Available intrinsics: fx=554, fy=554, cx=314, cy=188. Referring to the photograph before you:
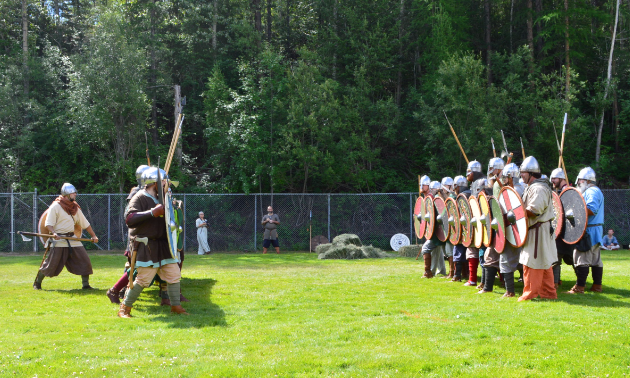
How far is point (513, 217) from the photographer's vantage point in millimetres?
7473

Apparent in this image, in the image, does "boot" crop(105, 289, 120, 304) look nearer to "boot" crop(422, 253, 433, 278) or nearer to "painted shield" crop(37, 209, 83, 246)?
"painted shield" crop(37, 209, 83, 246)

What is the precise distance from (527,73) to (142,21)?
19599 millimetres

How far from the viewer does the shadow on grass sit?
20.7ft

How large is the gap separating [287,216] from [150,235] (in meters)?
13.2

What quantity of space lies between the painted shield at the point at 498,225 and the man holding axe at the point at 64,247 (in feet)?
21.2

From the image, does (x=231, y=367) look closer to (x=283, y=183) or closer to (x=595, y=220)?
(x=595, y=220)

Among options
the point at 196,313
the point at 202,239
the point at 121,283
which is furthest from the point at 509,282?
the point at 202,239

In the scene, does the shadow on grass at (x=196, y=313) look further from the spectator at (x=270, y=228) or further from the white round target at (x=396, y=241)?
the white round target at (x=396, y=241)

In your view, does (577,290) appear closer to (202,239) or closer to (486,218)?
(486,218)

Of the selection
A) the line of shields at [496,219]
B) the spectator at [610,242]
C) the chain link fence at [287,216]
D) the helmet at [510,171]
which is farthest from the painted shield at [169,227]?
the spectator at [610,242]

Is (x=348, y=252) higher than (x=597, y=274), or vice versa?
(x=597, y=274)

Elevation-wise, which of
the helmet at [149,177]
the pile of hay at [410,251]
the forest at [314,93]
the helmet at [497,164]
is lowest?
the pile of hay at [410,251]

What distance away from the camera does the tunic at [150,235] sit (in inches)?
269

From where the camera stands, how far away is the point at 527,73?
86.6ft
